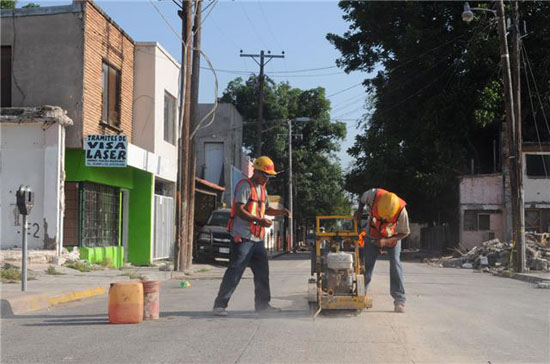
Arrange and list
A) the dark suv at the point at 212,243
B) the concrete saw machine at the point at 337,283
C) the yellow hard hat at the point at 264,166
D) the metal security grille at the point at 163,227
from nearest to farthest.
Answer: the concrete saw machine at the point at 337,283 < the yellow hard hat at the point at 264,166 < the metal security grille at the point at 163,227 < the dark suv at the point at 212,243

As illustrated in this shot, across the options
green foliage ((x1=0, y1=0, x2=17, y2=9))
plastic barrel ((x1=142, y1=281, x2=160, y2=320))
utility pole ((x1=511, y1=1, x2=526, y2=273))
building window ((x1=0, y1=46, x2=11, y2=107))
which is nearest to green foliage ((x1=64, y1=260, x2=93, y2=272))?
building window ((x1=0, y1=46, x2=11, y2=107))

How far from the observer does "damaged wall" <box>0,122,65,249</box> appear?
17.0 metres

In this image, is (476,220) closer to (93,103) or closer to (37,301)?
(93,103)

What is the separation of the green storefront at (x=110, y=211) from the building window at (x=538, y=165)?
19.0 m

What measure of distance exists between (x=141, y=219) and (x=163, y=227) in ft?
6.91

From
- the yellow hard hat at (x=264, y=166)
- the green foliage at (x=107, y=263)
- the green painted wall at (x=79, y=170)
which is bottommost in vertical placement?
the green foliage at (x=107, y=263)

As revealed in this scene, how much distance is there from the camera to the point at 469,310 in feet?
33.8

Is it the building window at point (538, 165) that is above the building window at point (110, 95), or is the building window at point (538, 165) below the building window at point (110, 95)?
below

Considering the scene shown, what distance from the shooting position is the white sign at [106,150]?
1769 cm

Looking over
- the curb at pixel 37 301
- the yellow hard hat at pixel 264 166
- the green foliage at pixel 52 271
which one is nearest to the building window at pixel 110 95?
the green foliage at pixel 52 271

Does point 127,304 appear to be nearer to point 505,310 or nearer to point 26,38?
point 505,310

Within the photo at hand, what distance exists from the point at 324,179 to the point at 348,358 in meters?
55.8

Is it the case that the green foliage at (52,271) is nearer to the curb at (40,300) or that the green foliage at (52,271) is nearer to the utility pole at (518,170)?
the curb at (40,300)

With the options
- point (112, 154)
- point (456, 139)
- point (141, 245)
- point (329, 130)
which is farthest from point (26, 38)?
point (329, 130)
